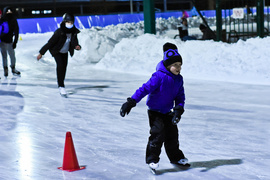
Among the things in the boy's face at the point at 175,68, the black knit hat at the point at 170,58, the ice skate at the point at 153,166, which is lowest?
the ice skate at the point at 153,166

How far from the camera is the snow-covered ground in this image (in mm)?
4992

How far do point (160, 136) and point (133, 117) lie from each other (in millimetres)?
3038

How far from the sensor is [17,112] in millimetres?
8328

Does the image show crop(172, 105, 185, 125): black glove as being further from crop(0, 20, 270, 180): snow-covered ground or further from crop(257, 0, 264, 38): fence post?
crop(257, 0, 264, 38): fence post

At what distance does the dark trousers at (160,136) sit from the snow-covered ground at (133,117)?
6.5 inches

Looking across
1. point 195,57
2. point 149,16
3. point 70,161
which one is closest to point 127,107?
point 70,161

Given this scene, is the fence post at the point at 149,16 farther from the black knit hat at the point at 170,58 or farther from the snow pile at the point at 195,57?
the black knit hat at the point at 170,58

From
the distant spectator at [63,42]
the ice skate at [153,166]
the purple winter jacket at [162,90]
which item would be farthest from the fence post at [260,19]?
the ice skate at [153,166]

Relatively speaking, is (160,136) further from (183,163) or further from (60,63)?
(60,63)

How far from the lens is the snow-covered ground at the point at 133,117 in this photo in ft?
16.4

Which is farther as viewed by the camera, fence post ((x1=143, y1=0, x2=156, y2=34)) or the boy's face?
fence post ((x1=143, y1=0, x2=156, y2=34))

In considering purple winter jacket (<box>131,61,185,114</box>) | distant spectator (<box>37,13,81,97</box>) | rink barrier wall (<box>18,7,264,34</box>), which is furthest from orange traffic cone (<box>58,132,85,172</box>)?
rink barrier wall (<box>18,7,264,34</box>)

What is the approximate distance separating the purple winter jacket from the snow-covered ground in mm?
644

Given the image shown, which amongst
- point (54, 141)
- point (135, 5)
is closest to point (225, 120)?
point (54, 141)
